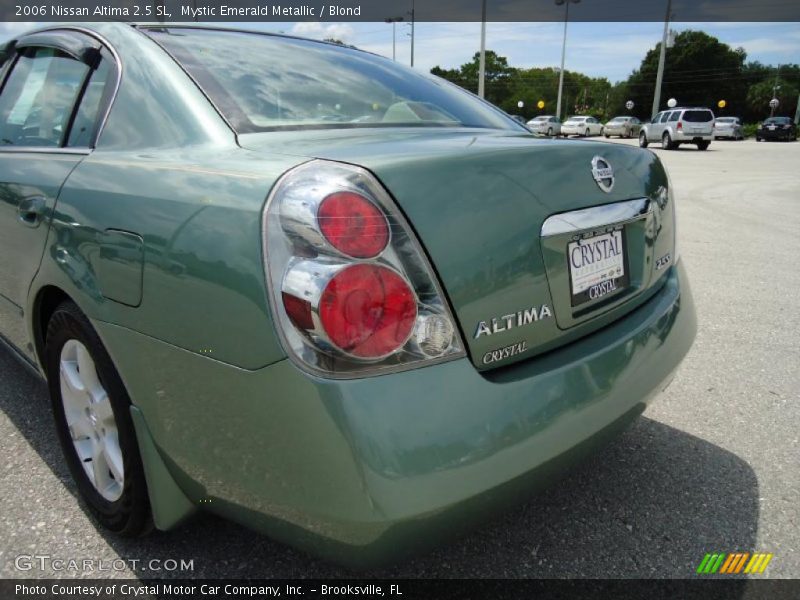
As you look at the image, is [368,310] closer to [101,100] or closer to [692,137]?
[101,100]

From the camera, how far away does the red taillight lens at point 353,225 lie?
1.26 m

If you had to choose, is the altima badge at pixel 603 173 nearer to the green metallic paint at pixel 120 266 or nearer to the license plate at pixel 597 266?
the license plate at pixel 597 266

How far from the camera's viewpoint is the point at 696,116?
25.8 m

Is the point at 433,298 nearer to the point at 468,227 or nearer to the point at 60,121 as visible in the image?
A: the point at 468,227

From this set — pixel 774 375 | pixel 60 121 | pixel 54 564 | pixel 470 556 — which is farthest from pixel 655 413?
pixel 60 121

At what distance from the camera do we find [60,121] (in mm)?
2236

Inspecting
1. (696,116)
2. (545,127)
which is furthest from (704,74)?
(545,127)

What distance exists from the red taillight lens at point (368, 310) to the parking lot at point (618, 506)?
53cm

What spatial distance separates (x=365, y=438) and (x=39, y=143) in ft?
6.27

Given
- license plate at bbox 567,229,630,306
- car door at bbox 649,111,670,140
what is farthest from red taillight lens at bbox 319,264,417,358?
car door at bbox 649,111,670,140

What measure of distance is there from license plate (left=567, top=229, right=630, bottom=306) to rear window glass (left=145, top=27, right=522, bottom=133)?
75 centimetres

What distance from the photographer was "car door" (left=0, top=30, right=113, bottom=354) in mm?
1974

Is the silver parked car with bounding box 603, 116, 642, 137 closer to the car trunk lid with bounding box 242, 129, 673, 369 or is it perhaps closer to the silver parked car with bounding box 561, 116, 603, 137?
the silver parked car with bounding box 561, 116, 603, 137

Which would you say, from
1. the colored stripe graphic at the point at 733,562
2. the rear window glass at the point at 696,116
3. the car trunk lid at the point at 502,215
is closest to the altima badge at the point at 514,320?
the car trunk lid at the point at 502,215
